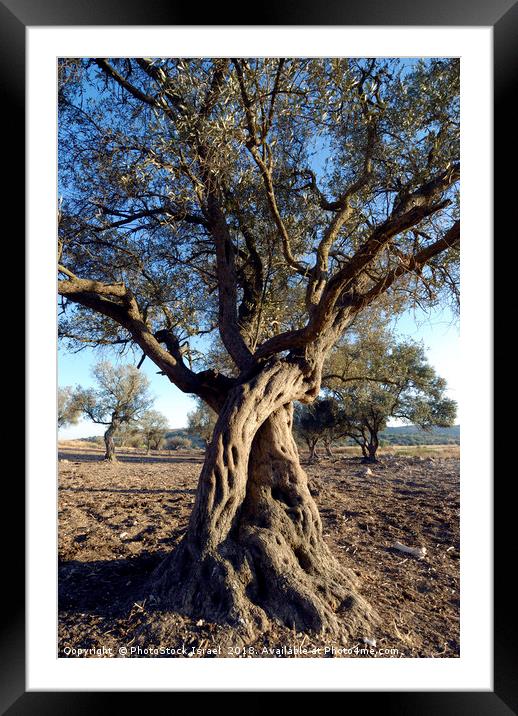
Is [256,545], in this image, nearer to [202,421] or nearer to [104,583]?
[104,583]

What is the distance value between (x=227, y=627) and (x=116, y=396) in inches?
676

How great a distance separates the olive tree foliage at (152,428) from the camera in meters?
21.1

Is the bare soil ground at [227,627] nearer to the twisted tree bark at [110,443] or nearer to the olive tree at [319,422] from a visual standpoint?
the olive tree at [319,422]

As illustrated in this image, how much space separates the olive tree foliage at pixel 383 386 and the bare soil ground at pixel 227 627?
3.00 meters

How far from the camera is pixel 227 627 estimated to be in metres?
3.12

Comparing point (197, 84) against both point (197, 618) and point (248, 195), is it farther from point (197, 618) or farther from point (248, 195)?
point (197, 618)

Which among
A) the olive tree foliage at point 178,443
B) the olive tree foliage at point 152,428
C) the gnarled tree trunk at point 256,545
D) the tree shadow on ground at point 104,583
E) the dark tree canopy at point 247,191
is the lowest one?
the olive tree foliage at point 178,443

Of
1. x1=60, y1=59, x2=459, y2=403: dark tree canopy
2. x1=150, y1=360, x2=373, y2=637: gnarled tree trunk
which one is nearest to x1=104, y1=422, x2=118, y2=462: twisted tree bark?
x1=60, y1=59, x2=459, y2=403: dark tree canopy

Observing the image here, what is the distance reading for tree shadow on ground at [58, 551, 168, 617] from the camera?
3.53m
